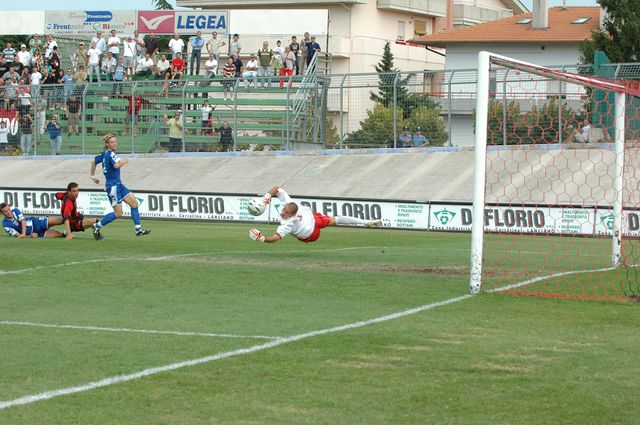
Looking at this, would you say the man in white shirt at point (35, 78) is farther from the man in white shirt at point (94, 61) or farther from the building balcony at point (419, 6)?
the building balcony at point (419, 6)

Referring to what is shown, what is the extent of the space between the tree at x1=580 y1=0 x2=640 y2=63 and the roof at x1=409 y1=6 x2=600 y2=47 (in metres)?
13.8

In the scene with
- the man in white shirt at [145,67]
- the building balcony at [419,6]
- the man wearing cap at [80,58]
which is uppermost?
the building balcony at [419,6]

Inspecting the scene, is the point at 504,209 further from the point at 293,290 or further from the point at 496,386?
the point at 496,386

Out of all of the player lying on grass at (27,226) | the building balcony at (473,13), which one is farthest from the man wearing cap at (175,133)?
the building balcony at (473,13)

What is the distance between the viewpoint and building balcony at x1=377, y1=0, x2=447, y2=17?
7005 cm

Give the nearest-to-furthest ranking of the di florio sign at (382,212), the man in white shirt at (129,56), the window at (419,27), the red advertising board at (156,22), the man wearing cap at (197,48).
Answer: the di florio sign at (382,212)
the man wearing cap at (197,48)
the man in white shirt at (129,56)
the red advertising board at (156,22)
the window at (419,27)

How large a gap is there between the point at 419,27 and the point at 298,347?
68393 millimetres

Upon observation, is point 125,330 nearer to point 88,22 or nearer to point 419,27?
Result: point 88,22

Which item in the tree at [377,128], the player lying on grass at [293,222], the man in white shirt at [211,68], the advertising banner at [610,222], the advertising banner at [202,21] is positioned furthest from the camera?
the advertising banner at [202,21]

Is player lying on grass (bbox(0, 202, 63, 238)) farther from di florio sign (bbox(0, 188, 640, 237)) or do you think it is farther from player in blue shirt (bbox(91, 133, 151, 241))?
di florio sign (bbox(0, 188, 640, 237))

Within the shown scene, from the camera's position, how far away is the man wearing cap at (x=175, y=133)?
4028 centimetres

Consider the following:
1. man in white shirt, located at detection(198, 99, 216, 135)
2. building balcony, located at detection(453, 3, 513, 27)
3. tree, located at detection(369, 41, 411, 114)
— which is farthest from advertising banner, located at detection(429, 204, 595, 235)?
building balcony, located at detection(453, 3, 513, 27)

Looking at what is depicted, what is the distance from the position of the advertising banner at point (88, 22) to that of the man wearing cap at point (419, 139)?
17.3m

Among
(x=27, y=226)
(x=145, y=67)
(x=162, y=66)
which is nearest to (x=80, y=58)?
(x=145, y=67)
